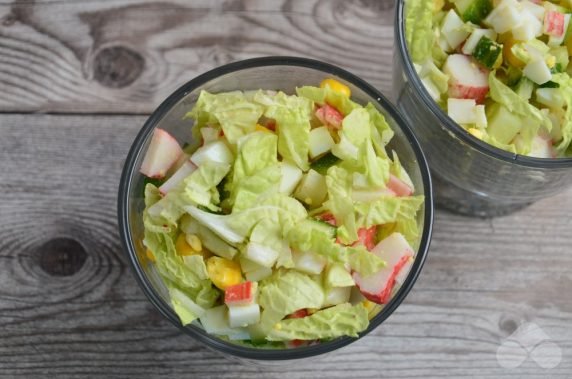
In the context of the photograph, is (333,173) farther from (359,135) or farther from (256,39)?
(256,39)

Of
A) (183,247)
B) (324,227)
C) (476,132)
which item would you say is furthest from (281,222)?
(476,132)

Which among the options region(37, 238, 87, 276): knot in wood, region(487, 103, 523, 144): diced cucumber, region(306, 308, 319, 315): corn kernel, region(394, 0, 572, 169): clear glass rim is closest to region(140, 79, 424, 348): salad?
region(306, 308, 319, 315): corn kernel

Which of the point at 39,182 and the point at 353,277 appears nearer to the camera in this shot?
the point at 353,277

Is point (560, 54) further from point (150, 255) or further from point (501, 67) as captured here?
point (150, 255)

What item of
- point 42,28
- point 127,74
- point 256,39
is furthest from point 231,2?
point 42,28

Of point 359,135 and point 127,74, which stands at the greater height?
point 127,74
